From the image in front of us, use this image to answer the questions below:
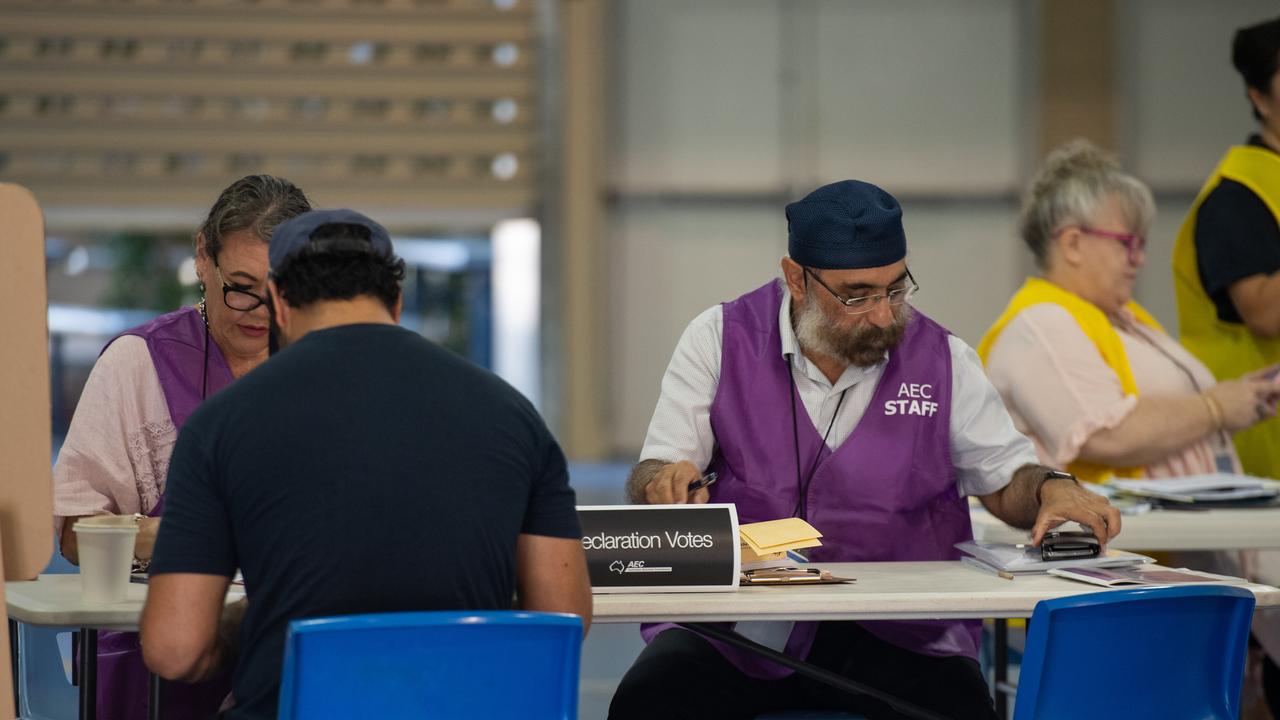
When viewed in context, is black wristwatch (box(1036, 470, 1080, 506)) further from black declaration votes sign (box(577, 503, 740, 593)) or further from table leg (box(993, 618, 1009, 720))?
black declaration votes sign (box(577, 503, 740, 593))

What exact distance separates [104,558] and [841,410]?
1.34 meters

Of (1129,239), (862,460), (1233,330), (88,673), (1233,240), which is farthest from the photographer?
(1233,330)

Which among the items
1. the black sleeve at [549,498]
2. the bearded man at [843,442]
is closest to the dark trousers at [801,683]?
the bearded man at [843,442]

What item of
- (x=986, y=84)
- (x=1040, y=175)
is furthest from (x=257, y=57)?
(x=1040, y=175)

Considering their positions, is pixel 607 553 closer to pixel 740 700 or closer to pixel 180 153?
pixel 740 700

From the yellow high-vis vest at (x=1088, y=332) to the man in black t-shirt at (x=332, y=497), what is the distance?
1.86m

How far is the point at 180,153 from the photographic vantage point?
7570mm

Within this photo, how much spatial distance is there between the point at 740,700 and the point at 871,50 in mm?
6067

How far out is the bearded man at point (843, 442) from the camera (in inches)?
93.4

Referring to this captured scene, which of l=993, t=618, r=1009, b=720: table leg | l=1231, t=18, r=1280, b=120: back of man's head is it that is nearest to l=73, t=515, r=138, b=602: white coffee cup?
l=993, t=618, r=1009, b=720: table leg

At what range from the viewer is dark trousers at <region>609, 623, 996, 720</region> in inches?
89.7

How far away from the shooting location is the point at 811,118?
777 centimetres

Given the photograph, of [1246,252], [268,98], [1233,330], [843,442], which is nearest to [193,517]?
[843,442]

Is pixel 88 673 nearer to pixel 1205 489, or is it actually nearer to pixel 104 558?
pixel 104 558
